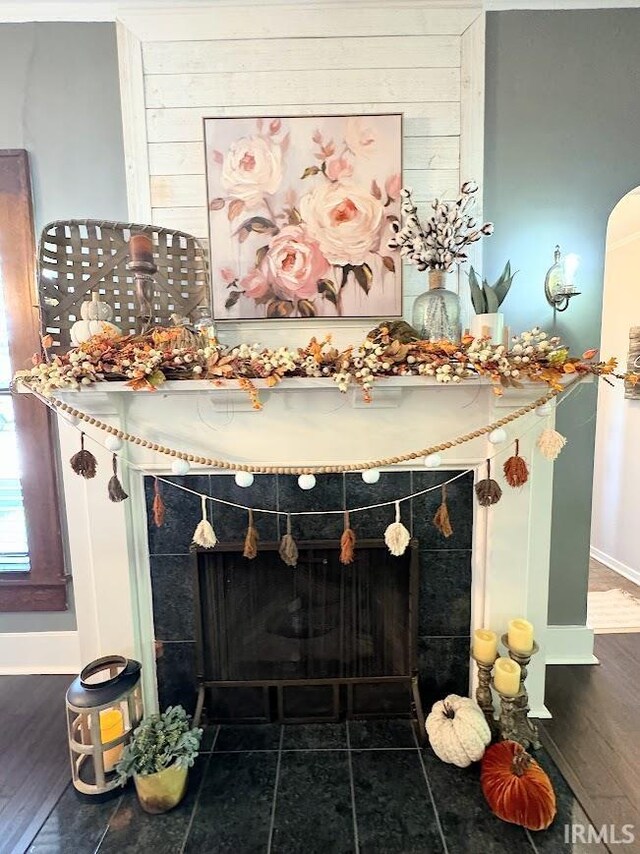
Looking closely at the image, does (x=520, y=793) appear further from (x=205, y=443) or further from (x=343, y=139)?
(x=343, y=139)

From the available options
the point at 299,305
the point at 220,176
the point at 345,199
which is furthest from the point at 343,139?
the point at 299,305

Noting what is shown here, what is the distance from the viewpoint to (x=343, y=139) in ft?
5.47

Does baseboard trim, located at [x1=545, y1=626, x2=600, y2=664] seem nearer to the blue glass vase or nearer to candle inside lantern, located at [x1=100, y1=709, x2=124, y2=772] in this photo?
the blue glass vase

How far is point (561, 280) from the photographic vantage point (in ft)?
5.65

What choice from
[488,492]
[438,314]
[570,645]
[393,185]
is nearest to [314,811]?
[488,492]

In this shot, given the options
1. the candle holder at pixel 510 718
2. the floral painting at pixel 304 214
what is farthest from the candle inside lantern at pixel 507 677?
the floral painting at pixel 304 214

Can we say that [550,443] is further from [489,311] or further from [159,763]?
[159,763]

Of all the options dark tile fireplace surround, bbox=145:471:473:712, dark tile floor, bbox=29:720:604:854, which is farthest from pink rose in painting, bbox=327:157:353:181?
dark tile floor, bbox=29:720:604:854

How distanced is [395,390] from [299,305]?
562mm

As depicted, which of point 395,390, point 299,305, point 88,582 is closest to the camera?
point 395,390

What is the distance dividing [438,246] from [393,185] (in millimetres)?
455

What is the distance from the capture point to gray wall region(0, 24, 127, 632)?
1695 millimetres

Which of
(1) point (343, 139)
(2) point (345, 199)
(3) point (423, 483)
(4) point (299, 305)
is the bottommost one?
(3) point (423, 483)

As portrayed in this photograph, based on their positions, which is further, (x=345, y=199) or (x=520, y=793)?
(x=345, y=199)
